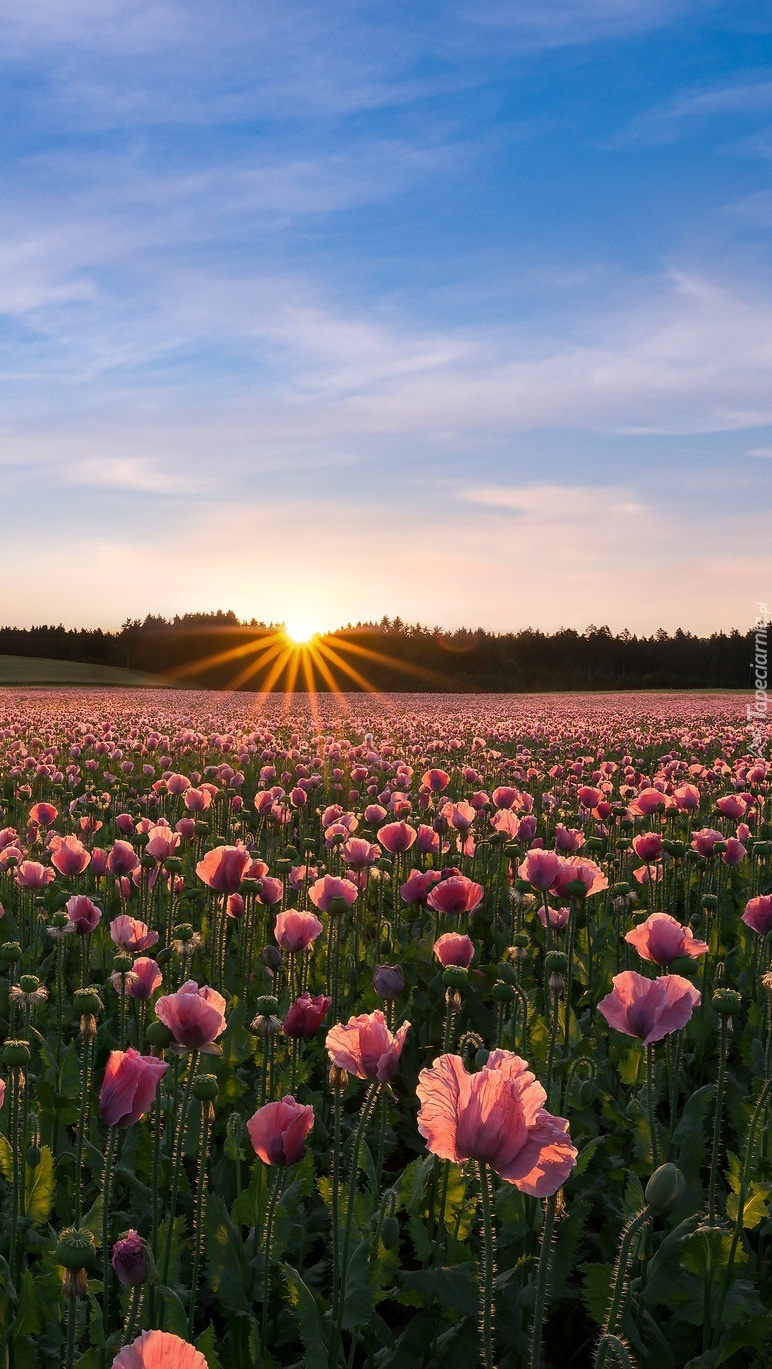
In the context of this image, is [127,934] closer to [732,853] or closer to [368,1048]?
[368,1048]

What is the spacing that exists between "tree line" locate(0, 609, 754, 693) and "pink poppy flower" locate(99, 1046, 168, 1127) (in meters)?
60.8

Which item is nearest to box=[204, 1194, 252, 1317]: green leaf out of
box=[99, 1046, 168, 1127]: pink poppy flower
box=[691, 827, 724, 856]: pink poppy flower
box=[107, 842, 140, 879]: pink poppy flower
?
box=[99, 1046, 168, 1127]: pink poppy flower

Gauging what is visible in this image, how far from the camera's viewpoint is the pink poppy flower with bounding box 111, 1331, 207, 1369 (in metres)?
1.21

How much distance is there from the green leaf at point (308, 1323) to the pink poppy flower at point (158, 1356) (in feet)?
4.34

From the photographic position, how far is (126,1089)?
223 centimetres

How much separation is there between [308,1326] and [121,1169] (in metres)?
0.96

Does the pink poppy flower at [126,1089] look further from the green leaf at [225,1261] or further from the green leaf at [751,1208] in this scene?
the green leaf at [751,1208]

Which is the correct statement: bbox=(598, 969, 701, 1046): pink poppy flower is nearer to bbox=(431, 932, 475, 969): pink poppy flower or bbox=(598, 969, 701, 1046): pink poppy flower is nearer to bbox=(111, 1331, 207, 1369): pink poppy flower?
bbox=(431, 932, 475, 969): pink poppy flower

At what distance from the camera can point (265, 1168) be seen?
298 cm

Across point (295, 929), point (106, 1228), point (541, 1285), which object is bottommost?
point (106, 1228)

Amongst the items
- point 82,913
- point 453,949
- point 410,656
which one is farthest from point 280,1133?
point 410,656

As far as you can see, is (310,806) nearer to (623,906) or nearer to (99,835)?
(99,835)

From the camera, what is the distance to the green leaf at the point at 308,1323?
2357 mm

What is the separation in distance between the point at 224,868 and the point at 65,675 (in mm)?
67272
